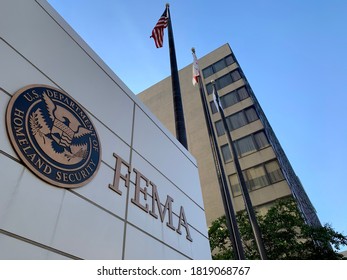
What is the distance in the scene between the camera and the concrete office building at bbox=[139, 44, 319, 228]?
73.7 ft

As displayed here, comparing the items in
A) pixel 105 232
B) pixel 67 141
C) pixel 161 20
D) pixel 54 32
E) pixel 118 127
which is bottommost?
pixel 105 232

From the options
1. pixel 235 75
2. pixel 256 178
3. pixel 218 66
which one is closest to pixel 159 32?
pixel 256 178

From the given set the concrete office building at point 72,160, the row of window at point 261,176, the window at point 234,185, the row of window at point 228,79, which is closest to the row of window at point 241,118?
the row of window at point 228,79

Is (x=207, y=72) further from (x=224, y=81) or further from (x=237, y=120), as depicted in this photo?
(x=237, y=120)

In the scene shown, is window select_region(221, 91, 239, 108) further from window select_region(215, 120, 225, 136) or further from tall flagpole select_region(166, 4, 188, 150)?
tall flagpole select_region(166, 4, 188, 150)

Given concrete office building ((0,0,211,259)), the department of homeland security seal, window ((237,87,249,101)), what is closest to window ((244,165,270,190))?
window ((237,87,249,101))

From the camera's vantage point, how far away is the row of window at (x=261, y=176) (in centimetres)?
2233

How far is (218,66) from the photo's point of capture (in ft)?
107

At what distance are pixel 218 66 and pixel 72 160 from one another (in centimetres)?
3049
